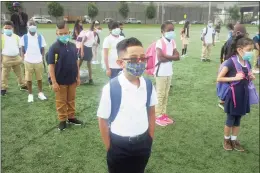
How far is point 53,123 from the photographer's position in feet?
17.1

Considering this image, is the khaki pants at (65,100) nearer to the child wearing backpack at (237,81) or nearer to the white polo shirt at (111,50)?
the white polo shirt at (111,50)

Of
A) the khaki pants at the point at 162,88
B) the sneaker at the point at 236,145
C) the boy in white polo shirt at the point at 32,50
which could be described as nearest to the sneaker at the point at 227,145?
the sneaker at the point at 236,145

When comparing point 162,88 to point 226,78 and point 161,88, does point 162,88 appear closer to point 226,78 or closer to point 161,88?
point 161,88

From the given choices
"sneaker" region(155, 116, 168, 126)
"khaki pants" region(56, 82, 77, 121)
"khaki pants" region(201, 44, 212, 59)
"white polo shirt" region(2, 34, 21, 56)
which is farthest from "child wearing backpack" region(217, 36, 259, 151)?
"khaki pants" region(201, 44, 212, 59)

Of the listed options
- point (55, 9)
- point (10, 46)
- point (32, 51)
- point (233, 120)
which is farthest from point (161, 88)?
point (55, 9)

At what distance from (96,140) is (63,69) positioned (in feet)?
4.19

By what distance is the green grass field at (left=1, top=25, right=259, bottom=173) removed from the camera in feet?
12.6

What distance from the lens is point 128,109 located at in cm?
238

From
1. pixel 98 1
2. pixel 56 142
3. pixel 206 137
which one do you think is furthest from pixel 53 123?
pixel 98 1

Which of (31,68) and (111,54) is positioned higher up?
(111,54)

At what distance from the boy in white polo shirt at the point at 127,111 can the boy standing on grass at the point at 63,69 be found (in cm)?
223

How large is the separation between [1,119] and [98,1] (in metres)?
52.0

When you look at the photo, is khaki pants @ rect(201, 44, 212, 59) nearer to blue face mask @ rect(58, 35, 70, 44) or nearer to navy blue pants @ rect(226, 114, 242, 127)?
navy blue pants @ rect(226, 114, 242, 127)

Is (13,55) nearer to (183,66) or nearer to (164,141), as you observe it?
(164,141)
